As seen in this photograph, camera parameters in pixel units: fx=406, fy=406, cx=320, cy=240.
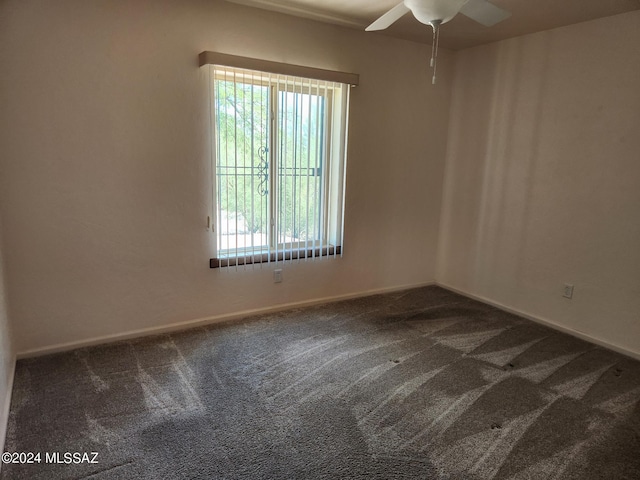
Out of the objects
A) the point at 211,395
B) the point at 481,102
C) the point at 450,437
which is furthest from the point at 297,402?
the point at 481,102

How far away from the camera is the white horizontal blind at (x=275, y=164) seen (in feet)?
10.0

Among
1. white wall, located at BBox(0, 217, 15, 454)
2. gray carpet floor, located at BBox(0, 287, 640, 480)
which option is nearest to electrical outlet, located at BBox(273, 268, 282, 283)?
gray carpet floor, located at BBox(0, 287, 640, 480)

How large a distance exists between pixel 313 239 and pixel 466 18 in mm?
2132

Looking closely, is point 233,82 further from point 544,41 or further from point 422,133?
point 544,41

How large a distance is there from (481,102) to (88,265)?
3.67 metres

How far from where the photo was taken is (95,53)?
2.61m

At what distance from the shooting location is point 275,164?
3.27 meters

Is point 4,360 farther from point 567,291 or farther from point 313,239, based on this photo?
point 567,291

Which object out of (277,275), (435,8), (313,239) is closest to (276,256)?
(277,275)

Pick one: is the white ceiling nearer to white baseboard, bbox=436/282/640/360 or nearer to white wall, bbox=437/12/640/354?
white wall, bbox=437/12/640/354

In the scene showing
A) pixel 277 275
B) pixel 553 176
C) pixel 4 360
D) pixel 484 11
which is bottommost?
pixel 4 360

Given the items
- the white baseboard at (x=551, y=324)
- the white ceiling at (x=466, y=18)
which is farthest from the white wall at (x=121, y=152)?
the white baseboard at (x=551, y=324)

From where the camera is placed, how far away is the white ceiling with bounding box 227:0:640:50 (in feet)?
9.15

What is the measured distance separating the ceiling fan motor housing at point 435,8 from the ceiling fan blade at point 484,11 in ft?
0.65
